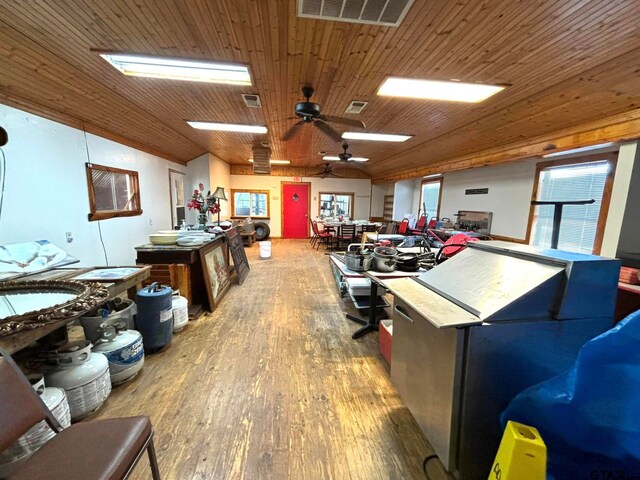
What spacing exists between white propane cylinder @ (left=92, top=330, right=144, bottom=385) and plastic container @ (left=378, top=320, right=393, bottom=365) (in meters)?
2.01

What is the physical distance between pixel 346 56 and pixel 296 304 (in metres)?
2.90

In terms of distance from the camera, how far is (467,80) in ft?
8.26

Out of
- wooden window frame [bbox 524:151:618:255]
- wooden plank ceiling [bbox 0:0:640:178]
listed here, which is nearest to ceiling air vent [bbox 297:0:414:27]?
wooden plank ceiling [bbox 0:0:640:178]

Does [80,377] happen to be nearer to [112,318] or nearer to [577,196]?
[112,318]

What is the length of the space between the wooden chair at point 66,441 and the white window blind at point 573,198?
5209mm

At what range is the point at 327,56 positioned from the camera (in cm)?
224

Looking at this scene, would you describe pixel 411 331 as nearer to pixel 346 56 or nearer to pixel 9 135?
pixel 346 56

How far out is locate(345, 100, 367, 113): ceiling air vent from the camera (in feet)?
10.5

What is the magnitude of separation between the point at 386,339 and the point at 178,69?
3187 millimetres

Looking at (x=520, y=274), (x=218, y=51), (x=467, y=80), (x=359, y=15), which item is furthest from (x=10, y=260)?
(x=467, y=80)

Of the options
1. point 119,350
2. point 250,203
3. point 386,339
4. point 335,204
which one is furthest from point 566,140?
point 250,203

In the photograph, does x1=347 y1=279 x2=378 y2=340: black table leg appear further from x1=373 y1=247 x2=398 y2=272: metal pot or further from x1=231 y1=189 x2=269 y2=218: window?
x1=231 y1=189 x2=269 y2=218: window

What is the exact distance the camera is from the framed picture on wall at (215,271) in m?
3.23

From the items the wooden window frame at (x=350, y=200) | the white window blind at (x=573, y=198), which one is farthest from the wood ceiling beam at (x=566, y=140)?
the wooden window frame at (x=350, y=200)
